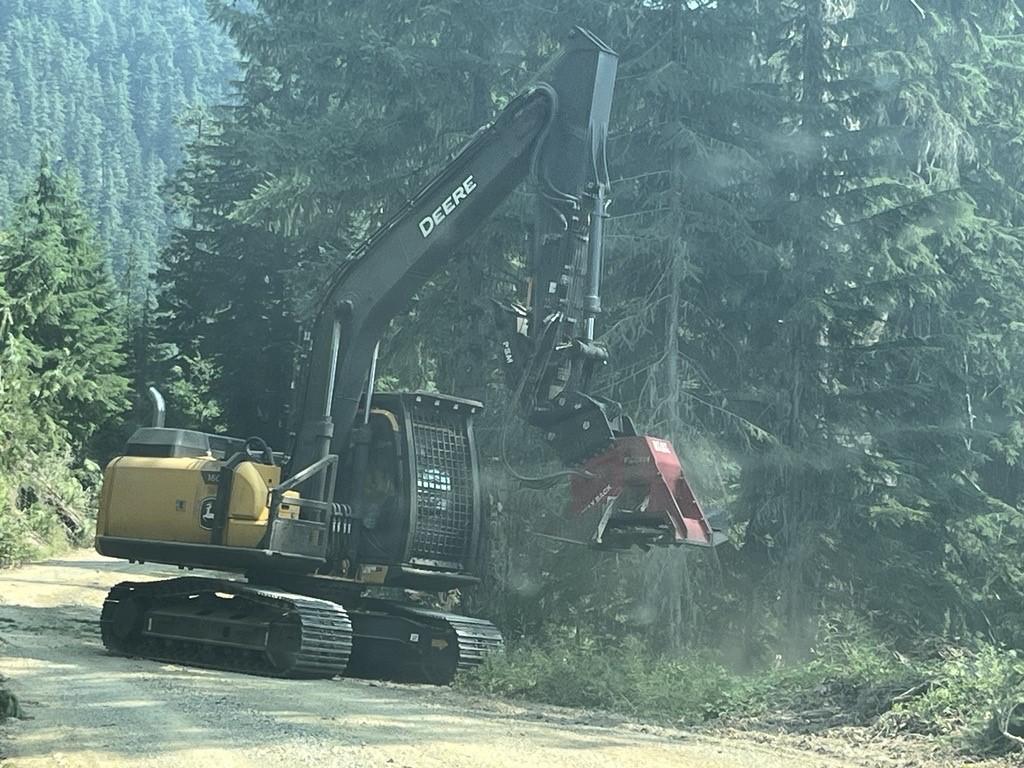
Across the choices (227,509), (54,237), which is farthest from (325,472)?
(54,237)

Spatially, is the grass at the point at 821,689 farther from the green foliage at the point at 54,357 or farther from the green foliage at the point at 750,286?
the green foliage at the point at 54,357

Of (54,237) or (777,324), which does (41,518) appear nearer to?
(54,237)

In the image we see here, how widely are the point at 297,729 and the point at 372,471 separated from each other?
5058 millimetres

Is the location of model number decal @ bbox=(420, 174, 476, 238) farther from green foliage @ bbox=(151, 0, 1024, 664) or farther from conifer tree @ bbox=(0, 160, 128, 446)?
conifer tree @ bbox=(0, 160, 128, 446)

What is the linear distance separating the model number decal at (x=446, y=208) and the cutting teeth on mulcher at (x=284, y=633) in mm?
3837

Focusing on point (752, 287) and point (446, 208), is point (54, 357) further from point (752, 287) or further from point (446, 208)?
point (446, 208)

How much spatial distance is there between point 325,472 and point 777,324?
8.03 m

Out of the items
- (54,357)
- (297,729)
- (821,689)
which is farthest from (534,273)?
(54,357)

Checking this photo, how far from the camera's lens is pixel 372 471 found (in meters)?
14.6

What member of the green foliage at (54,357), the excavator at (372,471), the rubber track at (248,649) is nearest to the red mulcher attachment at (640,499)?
the excavator at (372,471)

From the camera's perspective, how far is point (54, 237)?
126 feet

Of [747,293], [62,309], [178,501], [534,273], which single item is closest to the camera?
[534,273]

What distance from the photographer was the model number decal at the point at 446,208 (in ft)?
47.8

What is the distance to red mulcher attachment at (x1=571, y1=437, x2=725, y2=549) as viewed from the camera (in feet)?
39.2
